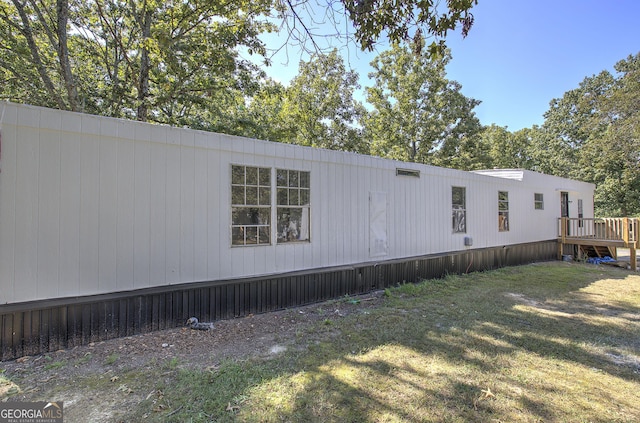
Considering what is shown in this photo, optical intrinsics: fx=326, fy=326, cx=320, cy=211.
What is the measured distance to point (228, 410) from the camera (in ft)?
7.59

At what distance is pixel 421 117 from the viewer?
1659 centimetres

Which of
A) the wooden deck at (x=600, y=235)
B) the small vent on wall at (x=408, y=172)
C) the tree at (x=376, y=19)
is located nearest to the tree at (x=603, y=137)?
the wooden deck at (x=600, y=235)

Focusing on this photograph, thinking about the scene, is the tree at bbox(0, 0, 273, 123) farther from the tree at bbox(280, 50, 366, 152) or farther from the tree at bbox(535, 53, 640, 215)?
the tree at bbox(535, 53, 640, 215)

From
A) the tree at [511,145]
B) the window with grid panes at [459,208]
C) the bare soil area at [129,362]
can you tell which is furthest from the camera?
the tree at [511,145]

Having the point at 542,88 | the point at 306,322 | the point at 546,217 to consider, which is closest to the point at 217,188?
the point at 306,322

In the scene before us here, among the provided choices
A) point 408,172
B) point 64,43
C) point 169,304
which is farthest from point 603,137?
point 64,43

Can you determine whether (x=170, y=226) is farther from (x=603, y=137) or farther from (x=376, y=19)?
(x=603, y=137)

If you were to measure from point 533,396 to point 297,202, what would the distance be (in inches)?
148

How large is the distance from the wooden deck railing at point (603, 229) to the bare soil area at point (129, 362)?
34.1ft

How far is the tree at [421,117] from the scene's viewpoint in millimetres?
16531

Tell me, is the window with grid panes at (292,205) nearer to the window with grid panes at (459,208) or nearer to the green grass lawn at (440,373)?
the green grass lawn at (440,373)

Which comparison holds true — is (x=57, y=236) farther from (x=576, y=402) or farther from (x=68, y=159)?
(x=576, y=402)

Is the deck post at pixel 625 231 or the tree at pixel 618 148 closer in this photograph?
the deck post at pixel 625 231

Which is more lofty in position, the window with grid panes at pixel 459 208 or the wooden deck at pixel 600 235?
the window with grid panes at pixel 459 208
